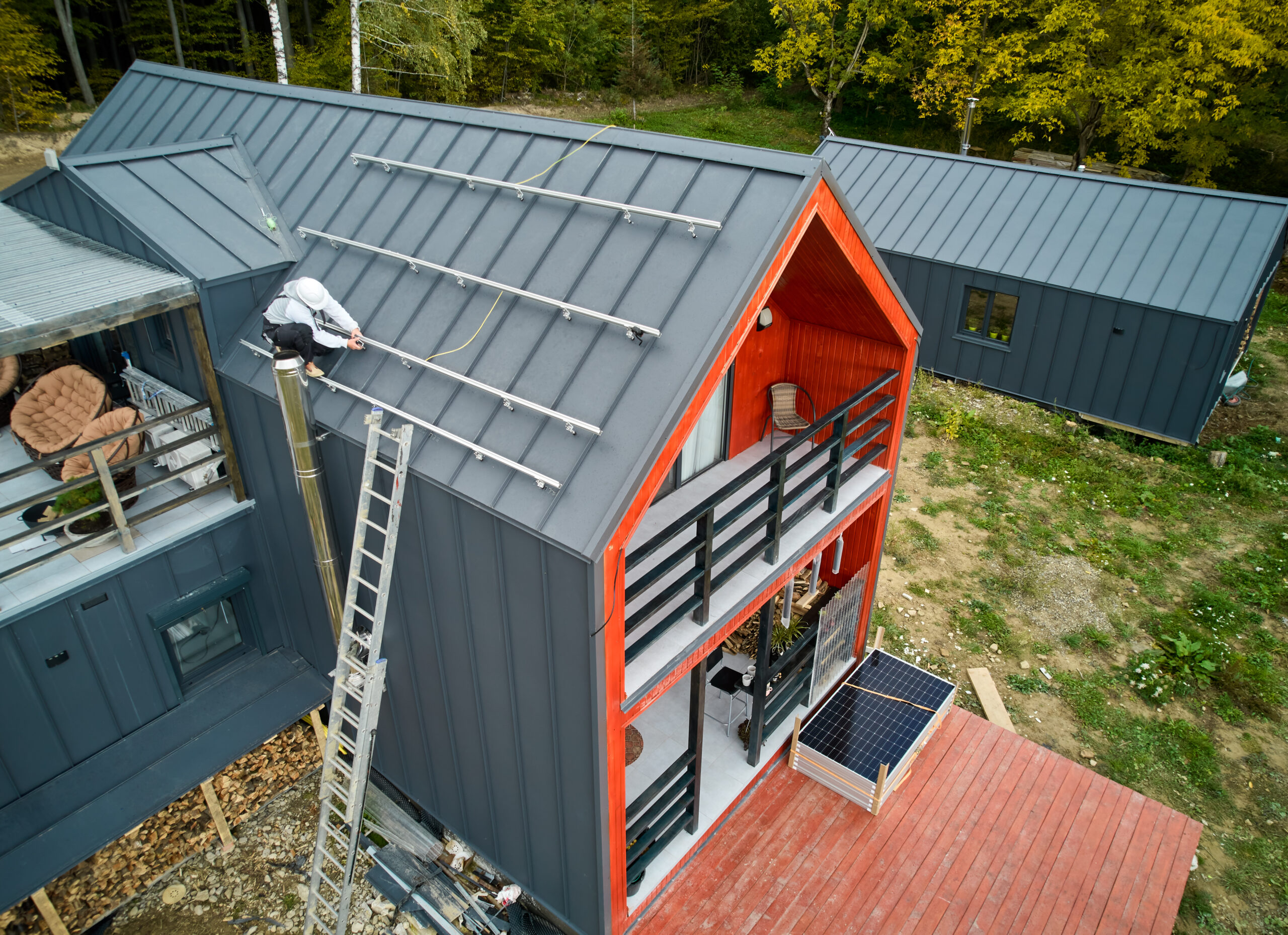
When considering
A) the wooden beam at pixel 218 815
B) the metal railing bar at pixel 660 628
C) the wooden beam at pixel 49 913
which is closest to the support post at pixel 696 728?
the metal railing bar at pixel 660 628

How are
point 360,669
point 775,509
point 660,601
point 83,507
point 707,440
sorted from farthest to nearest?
point 707,440 < point 83,507 < point 775,509 < point 360,669 < point 660,601

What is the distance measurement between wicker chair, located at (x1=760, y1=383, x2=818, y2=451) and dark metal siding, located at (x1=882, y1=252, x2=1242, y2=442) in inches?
352

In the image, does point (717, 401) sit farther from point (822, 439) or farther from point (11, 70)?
point (11, 70)

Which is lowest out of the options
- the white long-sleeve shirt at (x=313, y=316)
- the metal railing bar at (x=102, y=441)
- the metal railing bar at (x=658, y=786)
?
the metal railing bar at (x=658, y=786)

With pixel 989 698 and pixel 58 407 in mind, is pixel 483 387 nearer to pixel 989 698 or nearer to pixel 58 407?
pixel 58 407

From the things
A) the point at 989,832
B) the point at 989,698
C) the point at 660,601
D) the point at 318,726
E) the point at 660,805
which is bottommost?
the point at 989,698

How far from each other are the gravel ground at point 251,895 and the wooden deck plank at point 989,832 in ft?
16.1

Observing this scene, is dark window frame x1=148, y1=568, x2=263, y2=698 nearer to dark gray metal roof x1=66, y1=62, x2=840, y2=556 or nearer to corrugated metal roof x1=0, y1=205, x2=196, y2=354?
dark gray metal roof x1=66, y1=62, x2=840, y2=556

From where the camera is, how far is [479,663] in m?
6.34

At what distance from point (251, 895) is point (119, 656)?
2.68 metres

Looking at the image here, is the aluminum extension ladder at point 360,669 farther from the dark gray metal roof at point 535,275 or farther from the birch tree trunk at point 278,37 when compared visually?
the birch tree trunk at point 278,37

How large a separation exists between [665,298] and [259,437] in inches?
173

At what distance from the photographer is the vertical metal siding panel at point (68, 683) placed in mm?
6949

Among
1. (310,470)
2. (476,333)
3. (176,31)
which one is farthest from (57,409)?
(176,31)
